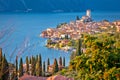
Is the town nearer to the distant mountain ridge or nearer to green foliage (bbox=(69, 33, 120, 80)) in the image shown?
green foliage (bbox=(69, 33, 120, 80))

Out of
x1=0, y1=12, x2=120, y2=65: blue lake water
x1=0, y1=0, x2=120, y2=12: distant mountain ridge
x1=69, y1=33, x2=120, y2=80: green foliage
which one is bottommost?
x1=69, y1=33, x2=120, y2=80: green foliage

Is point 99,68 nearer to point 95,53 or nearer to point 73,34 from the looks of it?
point 95,53

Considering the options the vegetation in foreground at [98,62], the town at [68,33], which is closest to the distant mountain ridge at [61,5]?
the town at [68,33]

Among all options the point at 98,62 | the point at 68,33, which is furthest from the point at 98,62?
the point at 68,33

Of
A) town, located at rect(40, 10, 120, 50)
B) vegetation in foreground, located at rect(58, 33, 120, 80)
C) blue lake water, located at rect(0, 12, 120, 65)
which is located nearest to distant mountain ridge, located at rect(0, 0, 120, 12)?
blue lake water, located at rect(0, 12, 120, 65)

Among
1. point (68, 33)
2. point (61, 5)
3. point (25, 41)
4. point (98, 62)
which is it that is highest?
point (61, 5)

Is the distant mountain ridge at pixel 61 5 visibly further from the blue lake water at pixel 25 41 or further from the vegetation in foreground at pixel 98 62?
the vegetation in foreground at pixel 98 62

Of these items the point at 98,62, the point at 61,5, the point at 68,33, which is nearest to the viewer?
the point at 98,62

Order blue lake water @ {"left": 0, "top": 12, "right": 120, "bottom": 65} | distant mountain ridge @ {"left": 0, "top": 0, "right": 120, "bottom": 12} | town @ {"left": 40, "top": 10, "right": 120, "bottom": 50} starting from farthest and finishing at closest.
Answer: distant mountain ridge @ {"left": 0, "top": 0, "right": 120, "bottom": 12}
town @ {"left": 40, "top": 10, "right": 120, "bottom": 50}
blue lake water @ {"left": 0, "top": 12, "right": 120, "bottom": 65}

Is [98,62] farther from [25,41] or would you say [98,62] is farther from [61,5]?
[61,5]
